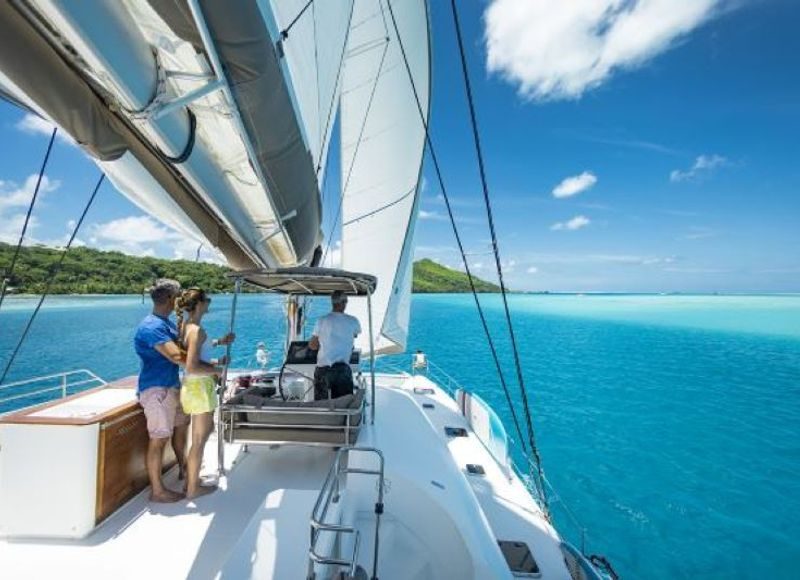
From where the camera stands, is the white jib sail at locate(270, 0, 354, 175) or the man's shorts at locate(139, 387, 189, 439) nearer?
the white jib sail at locate(270, 0, 354, 175)

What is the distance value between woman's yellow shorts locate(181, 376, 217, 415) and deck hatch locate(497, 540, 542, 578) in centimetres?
293

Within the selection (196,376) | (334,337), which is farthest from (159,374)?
(334,337)

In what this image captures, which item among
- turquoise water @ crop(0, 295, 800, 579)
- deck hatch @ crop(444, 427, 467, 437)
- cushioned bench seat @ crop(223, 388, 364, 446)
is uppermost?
cushioned bench seat @ crop(223, 388, 364, 446)

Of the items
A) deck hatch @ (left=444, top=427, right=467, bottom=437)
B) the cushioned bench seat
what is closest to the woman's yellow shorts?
the cushioned bench seat

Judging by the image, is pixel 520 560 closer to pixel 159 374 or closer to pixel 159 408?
pixel 159 408

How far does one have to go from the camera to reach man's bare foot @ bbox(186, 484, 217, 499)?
3543 millimetres

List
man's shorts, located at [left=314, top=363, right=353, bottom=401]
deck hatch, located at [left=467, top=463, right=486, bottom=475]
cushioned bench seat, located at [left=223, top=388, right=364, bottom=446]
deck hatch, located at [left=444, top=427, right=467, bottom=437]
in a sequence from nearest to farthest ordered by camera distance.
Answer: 1. cushioned bench seat, located at [left=223, top=388, right=364, bottom=446]
2. man's shorts, located at [left=314, top=363, right=353, bottom=401]
3. deck hatch, located at [left=467, top=463, right=486, bottom=475]
4. deck hatch, located at [left=444, top=427, right=467, bottom=437]

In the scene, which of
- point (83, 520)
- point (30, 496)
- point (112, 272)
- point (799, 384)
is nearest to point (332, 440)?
point (83, 520)

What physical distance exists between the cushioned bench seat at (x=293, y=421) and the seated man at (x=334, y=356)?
2.11ft

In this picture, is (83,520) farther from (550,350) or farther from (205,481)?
(550,350)

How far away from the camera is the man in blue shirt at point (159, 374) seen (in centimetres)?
321

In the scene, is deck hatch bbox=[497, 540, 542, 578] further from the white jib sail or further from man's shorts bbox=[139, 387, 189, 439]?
the white jib sail

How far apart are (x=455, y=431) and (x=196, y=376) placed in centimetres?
448

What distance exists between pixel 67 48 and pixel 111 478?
3.31 meters
